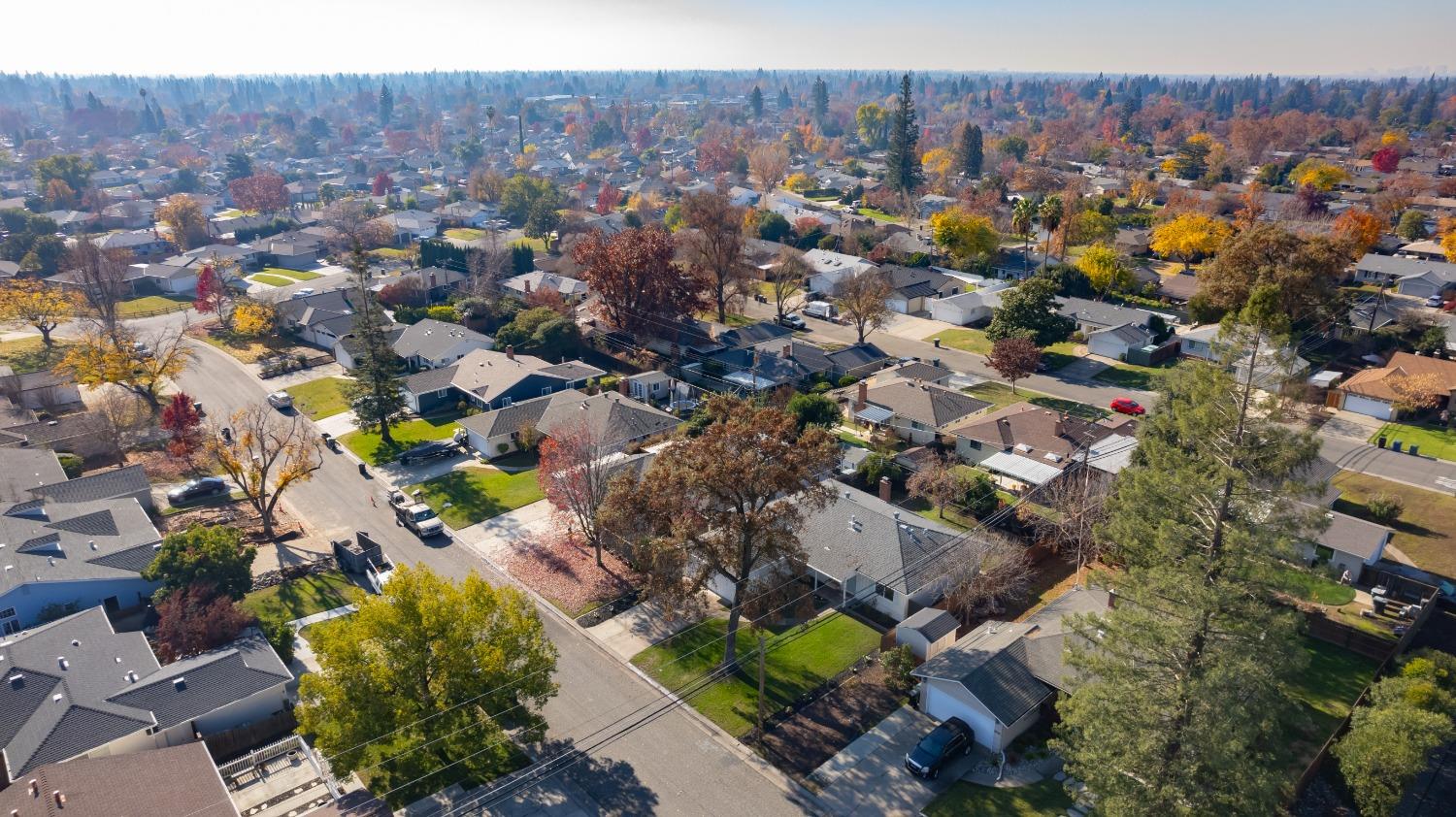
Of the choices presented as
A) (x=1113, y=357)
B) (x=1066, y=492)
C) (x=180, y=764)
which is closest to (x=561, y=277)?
(x=1113, y=357)

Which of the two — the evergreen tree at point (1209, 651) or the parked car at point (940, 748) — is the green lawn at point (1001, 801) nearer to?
the parked car at point (940, 748)

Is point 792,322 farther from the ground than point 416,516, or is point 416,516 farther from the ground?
point 792,322

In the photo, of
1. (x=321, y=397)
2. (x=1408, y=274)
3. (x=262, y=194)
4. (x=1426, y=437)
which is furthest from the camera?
(x=262, y=194)

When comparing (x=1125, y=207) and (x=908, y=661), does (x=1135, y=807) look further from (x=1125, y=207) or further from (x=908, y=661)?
(x=1125, y=207)

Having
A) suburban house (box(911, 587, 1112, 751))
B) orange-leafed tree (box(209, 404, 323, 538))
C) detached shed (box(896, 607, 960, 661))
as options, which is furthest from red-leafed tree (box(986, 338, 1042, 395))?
orange-leafed tree (box(209, 404, 323, 538))

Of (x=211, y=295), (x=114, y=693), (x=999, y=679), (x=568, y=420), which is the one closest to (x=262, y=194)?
(x=211, y=295)

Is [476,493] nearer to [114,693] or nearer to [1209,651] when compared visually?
[114,693]

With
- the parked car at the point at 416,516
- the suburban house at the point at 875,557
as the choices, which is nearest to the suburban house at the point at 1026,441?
the suburban house at the point at 875,557

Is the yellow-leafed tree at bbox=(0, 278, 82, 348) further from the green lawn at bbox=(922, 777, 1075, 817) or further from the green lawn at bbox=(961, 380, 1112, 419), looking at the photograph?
the green lawn at bbox=(922, 777, 1075, 817)
